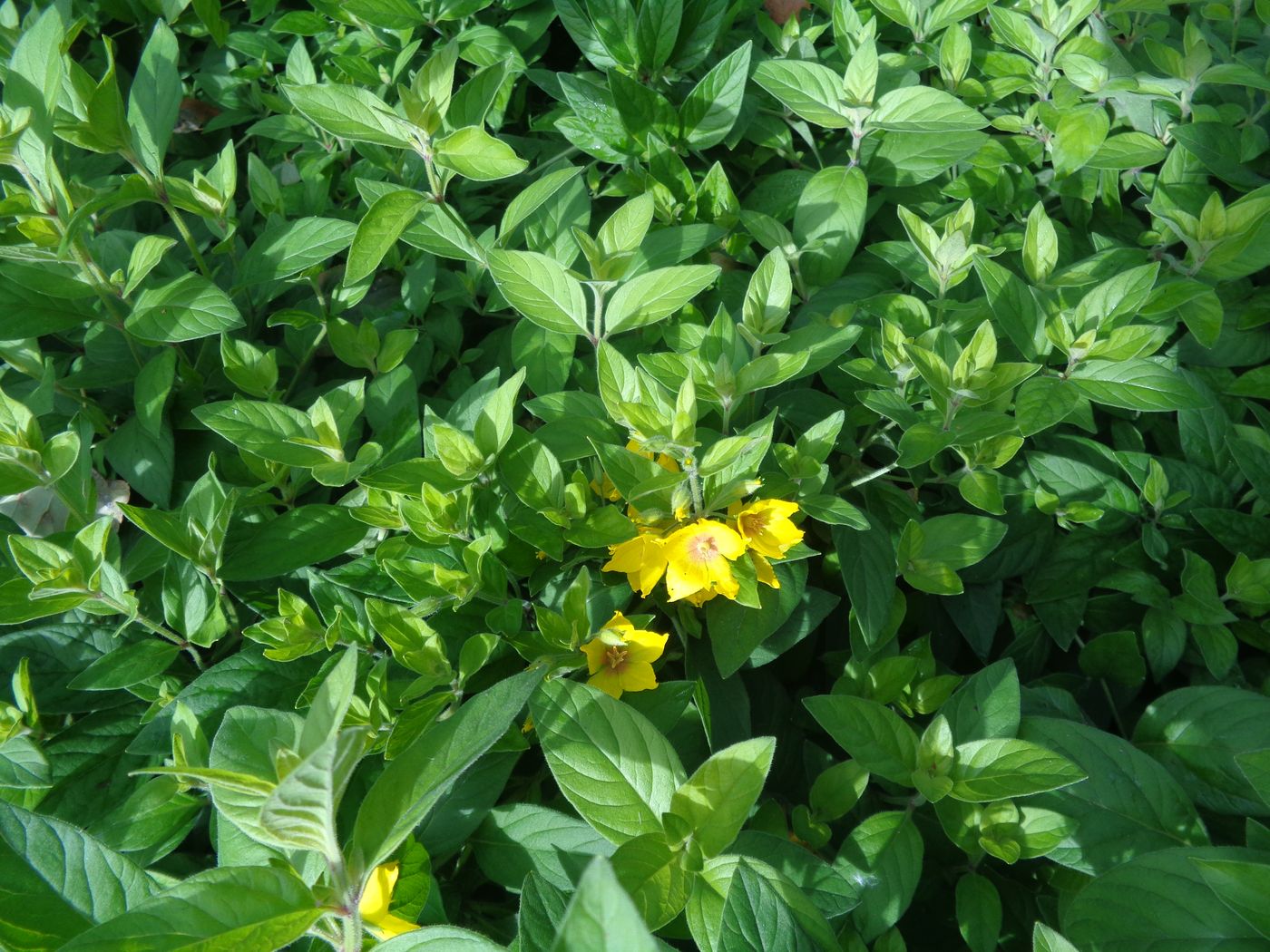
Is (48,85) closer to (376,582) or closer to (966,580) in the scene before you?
(376,582)

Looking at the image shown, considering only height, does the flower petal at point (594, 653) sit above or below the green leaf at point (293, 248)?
below

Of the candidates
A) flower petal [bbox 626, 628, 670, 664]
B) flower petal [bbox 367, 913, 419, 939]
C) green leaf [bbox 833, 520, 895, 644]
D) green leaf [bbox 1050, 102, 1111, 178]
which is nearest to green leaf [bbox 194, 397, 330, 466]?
flower petal [bbox 626, 628, 670, 664]

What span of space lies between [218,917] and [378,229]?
93 cm

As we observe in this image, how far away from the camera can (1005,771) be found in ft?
3.84

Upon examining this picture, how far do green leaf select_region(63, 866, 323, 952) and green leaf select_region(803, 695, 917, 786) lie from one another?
0.67 metres

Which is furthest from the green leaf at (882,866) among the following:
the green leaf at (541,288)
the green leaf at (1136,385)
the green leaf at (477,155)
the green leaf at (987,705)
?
the green leaf at (477,155)

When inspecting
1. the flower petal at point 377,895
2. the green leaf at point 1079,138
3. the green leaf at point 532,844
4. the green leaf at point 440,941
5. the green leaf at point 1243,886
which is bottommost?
the green leaf at point 532,844

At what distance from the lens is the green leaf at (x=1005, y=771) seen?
112cm

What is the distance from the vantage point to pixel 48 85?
1.34 m

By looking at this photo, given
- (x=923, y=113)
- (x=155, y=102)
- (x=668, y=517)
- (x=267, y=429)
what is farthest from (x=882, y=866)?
(x=155, y=102)

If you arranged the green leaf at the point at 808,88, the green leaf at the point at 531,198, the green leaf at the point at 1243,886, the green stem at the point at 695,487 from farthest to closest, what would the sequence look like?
the green leaf at the point at 808,88 → the green leaf at the point at 531,198 → the green stem at the point at 695,487 → the green leaf at the point at 1243,886

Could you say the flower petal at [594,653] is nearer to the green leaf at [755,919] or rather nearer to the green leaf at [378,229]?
the green leaf at [755,919]

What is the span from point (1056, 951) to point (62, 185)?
1595 mm

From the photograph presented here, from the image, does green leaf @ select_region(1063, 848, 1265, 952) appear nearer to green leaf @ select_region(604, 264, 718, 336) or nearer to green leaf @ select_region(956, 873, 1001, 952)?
green leaf @ select_region(956, 873, 1001, 952)
